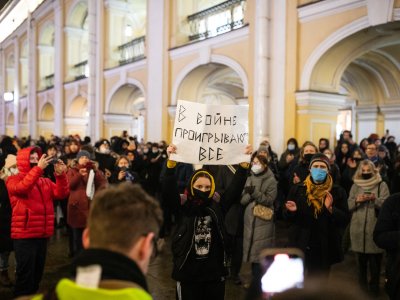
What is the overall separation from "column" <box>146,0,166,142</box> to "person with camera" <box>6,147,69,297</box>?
33.8 ft

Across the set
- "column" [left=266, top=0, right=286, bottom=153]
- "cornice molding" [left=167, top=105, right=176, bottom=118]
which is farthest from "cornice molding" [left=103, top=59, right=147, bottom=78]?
"column" [left=266, top=0, right=286, bottom=153]

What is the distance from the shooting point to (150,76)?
15.1m

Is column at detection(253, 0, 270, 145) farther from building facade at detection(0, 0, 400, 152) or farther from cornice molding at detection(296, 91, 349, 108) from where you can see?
cornice molding at detection(296, 91, 349, 108)

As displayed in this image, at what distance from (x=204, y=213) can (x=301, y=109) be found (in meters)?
7.25

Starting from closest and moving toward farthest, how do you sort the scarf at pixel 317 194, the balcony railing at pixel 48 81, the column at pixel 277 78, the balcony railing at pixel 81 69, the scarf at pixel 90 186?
the scarf at pixel 317 194
the scarf at pixel 90 186
the column at pixel 277 78
the balcony railing at pixel 81 69
the balcony railing at pixel 48 81

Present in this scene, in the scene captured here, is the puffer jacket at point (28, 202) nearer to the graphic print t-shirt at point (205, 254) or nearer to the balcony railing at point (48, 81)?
the graphic print t-shirt at point (205, 254)

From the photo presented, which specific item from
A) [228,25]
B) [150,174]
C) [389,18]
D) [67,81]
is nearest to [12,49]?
[67,81]

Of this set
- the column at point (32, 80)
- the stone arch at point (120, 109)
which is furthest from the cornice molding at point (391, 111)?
the column at point (32, 80)

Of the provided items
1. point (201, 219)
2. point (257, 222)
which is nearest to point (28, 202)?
point (201, 219)

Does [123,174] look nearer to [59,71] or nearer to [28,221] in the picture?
[28,221]

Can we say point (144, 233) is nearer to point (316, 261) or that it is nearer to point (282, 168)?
point (316, 261)

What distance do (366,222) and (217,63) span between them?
828 centimetres

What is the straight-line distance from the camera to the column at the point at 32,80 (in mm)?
26141

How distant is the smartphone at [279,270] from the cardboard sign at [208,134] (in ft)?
8.36
